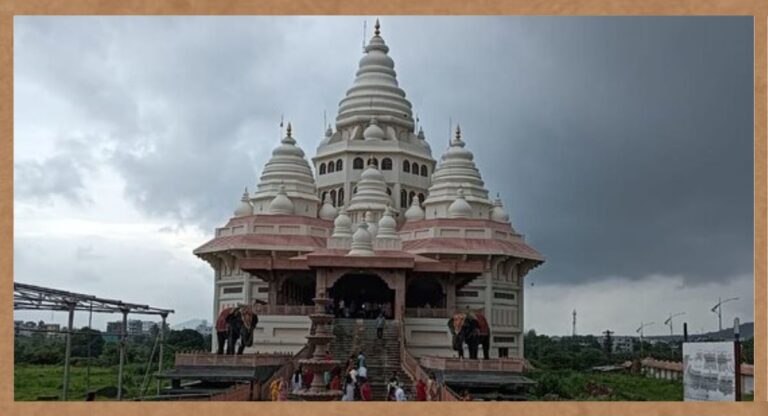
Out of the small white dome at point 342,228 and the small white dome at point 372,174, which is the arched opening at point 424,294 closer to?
the small white dome at point 342,228

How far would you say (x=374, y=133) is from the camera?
43.4 m

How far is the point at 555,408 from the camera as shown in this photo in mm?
14750

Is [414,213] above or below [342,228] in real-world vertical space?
above

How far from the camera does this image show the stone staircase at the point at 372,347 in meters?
23.0

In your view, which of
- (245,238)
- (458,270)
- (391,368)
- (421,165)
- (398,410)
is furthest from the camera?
(421,165)

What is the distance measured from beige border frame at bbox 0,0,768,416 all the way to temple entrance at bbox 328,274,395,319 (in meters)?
16.1

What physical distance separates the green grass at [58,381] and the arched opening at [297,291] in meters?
5.22

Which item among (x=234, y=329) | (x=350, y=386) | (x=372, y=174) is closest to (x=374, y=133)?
(x=372, y=174)

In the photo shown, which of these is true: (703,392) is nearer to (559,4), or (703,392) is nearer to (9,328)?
(559,4)

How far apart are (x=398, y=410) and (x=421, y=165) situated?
3008 centimetres

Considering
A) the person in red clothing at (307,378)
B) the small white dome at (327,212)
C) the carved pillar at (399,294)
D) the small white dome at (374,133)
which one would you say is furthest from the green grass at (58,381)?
the small white dome at (374,133)

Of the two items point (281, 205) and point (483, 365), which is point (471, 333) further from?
point (281, 205)

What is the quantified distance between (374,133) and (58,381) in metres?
19.6

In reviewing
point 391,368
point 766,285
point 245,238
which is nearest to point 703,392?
point 766,285
